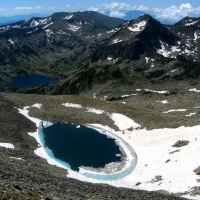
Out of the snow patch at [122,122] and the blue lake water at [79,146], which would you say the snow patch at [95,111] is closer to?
the snow patch at [122,122]

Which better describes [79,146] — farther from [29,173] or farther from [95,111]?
[29,173]

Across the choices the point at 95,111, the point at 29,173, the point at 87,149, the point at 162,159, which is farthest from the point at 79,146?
the point at 29,173

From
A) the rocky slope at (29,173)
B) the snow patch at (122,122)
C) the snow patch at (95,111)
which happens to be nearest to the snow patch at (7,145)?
the rocky slope at (29,173)

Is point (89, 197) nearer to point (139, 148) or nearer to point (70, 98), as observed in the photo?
point (139, 148)

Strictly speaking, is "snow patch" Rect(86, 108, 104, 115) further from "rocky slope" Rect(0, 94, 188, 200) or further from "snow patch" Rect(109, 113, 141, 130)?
"rocky slope" Rect(0, 94, 188, 200)

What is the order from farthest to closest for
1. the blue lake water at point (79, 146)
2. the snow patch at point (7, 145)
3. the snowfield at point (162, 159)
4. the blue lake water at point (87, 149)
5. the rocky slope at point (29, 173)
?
the blue lake water at point (79, 146) → the snow patch at point (7, 145) → the blue lake water at point (87, 149) → the snowfield at point (162, 159) → the rocky slope at point (29, 173)

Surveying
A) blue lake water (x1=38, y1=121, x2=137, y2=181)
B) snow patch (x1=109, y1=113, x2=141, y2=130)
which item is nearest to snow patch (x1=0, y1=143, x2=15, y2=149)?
blue lake water (x1=38, y1=121, x2=137, y2=181)
